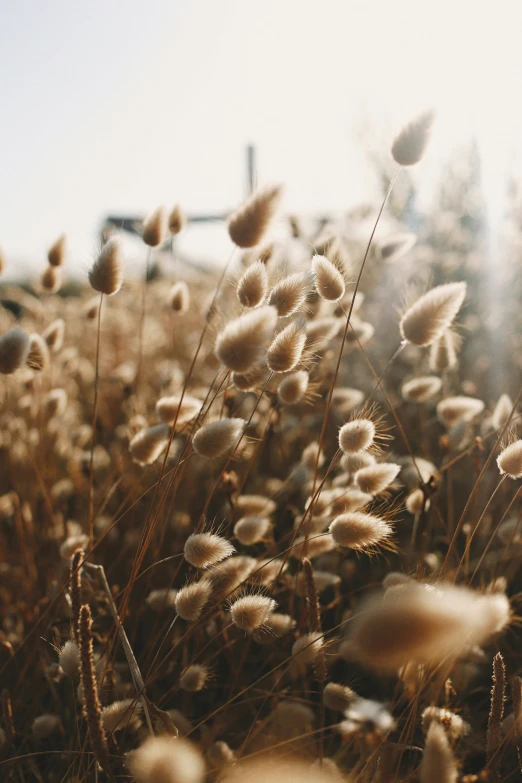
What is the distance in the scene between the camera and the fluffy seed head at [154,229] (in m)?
1.48

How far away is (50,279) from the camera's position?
175cm

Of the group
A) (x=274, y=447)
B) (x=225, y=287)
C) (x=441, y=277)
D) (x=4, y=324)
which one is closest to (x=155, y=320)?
(x=225, y=287)

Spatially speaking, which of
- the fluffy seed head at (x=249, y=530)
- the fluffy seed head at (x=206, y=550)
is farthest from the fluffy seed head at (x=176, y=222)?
the fluffy seed head at (x=206, y=550)

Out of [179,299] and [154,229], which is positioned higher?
[154,229]

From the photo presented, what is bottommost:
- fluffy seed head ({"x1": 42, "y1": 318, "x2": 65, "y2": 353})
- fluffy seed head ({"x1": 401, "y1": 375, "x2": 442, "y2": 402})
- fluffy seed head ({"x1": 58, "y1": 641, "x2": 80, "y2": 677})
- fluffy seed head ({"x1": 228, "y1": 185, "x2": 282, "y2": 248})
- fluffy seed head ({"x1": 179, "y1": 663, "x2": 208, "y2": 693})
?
fluffy seed head ({"x1": 179, "y1": 663, "x2": 208, "y2": 693})

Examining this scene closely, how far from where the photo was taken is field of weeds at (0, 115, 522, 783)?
35.9 inches

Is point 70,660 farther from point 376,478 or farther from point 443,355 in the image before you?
point 443,355

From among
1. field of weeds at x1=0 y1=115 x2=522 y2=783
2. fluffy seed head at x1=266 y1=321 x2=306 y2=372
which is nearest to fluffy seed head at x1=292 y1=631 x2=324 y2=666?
→ field of weeds at x1=0 y1=115 x2=522 y2=783

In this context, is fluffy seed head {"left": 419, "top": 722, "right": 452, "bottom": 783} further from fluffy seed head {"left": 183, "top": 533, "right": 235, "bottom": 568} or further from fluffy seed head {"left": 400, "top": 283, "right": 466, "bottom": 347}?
fluffy seed head {"left": 400, "top": 283, "right": 466, "bottom": 347}

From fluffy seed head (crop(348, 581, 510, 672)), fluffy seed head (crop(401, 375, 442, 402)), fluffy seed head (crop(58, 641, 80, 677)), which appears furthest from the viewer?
fluffy seed head (crop(401, 375, 442, 402))

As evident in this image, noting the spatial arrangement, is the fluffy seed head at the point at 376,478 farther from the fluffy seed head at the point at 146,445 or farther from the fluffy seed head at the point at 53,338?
the fluffy seed head at the point at 53,338

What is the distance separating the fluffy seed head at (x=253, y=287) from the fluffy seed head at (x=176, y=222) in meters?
0.66

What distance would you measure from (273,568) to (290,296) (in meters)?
0.56

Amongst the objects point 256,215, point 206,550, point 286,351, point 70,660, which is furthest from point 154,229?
point 70,660
